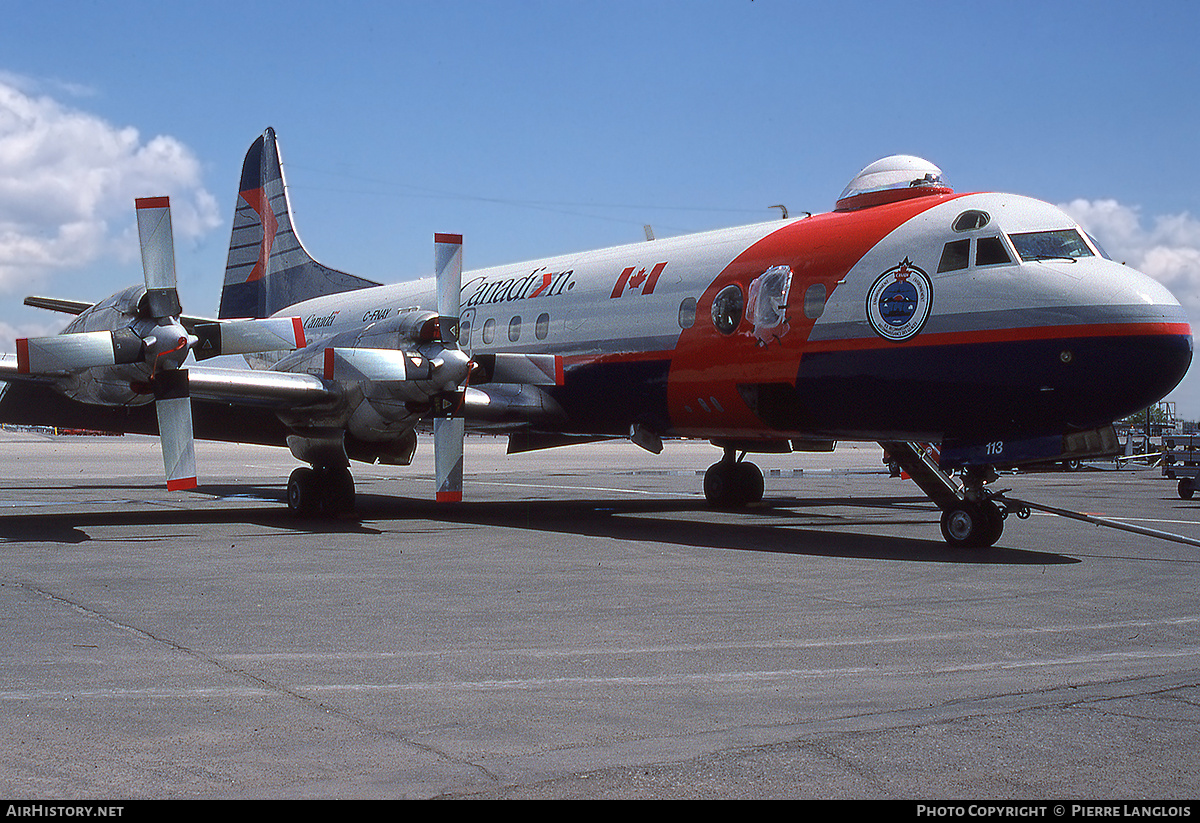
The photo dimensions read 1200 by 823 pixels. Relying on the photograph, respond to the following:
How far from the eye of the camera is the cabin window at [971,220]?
12422mm

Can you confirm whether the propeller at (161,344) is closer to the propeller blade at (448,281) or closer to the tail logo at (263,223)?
the propeller blade at (448,281)

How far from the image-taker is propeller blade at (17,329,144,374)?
530 inches

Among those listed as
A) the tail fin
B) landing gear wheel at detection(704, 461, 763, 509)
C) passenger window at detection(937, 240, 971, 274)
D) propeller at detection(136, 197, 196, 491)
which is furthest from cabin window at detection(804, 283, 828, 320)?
the tail fin

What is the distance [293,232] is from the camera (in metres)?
25.7

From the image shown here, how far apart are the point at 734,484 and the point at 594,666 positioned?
13326 mm

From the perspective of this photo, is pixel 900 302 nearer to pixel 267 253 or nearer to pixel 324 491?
pixel 324 491

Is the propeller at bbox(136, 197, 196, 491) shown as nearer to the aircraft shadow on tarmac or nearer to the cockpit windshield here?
the aircraft shadow on tarmac

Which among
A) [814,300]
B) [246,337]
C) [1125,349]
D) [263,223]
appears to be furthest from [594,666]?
[263,223]

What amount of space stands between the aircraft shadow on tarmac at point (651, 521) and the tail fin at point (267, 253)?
5612 mm

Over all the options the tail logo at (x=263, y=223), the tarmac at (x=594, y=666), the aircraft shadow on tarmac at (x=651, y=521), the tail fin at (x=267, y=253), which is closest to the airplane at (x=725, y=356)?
the aircraft shadow on tarmac at (x=651, y=521)

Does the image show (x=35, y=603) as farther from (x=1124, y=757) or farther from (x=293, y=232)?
(x=293, y=232)

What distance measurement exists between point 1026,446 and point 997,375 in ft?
2.97

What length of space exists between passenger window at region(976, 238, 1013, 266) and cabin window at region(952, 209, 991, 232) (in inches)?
8.4
